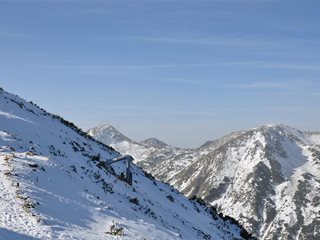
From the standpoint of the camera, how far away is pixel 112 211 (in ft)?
89.6

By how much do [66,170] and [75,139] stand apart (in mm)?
19886

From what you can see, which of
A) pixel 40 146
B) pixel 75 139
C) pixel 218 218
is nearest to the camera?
pixel 40 146

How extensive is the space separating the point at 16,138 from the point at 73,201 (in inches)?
519

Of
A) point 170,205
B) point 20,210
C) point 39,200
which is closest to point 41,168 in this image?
point 39,200

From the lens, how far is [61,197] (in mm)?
25906

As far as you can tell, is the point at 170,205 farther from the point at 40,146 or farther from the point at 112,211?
the point at 112,211

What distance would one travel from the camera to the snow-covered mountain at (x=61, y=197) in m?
21.6

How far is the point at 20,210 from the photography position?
21812 millimetres

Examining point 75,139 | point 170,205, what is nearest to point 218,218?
point 170,205

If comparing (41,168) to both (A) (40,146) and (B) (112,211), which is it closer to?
(B) (112,211)

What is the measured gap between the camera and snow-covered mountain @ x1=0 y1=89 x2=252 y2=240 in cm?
2158

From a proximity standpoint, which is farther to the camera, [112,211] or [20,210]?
[112,211]

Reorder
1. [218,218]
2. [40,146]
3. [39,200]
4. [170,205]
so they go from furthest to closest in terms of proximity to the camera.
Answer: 1. [218,218]
2. [170,205]
3. [40,146]
4. [39,200]

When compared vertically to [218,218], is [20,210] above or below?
below
